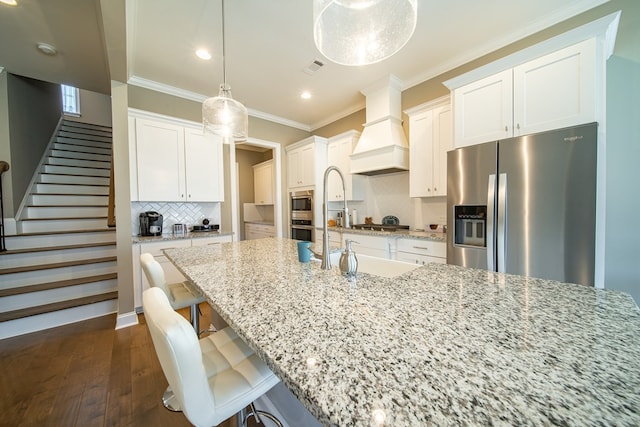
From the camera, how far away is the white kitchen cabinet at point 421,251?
96.3 inches

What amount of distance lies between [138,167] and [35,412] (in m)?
2.32

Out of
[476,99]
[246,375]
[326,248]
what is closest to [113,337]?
[246,375]

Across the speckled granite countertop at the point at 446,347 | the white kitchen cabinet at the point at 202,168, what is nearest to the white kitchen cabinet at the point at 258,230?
the white kitchen cabinet at the point at 202,168

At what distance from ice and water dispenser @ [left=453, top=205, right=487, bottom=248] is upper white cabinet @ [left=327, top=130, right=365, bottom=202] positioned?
1732 millimetres

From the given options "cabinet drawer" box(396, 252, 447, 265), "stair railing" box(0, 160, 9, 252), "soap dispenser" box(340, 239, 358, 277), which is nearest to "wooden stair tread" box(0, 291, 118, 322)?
"stair railing" box(0, 160, 9, 252)

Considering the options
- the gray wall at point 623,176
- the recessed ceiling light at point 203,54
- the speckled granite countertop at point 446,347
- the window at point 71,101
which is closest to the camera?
the speckled granite countertop at point 446,347

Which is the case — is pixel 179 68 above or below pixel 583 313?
above

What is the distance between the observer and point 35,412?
1.45 m

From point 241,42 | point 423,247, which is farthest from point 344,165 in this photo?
point 241,42

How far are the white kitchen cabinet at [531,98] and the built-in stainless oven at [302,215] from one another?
237cm

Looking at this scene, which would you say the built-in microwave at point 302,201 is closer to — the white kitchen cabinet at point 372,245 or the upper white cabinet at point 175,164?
the white kitchen cabinet at point 372,245

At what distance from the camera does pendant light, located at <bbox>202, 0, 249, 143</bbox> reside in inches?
77.5

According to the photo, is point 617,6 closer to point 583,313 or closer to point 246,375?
point 583,313

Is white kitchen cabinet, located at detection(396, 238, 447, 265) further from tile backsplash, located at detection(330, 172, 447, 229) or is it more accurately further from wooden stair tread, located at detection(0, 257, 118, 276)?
wooden stair tread, located at detection(0, 257, 118, 276)
